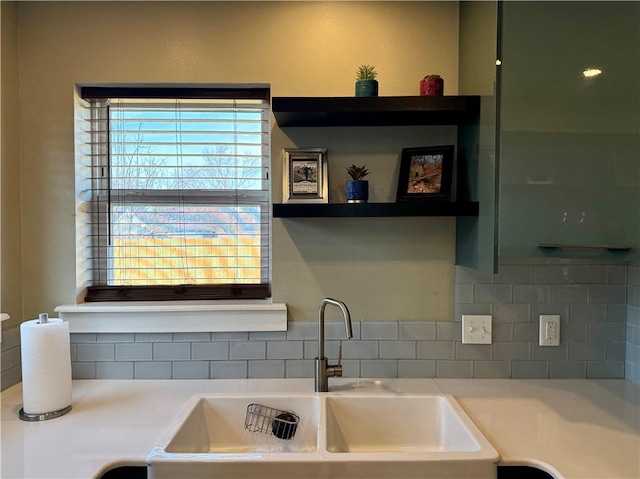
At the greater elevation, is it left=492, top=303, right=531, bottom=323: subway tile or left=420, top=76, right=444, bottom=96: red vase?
left=420, top=76, right=444, bottom=96: red vase

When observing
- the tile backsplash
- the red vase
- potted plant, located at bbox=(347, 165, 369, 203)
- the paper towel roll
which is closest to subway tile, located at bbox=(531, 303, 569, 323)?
the tile backsplash

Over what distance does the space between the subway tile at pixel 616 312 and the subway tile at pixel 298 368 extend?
1184mm

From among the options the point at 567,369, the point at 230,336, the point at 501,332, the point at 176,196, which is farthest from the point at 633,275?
the point at 176,196

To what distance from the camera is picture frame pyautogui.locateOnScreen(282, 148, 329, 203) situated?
63.1 inches

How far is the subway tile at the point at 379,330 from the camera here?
1655mm

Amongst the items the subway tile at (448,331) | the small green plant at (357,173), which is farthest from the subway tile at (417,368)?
the small green plant at (357,173)

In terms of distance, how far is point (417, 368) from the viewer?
165cm

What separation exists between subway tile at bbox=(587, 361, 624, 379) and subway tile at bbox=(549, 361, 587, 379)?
0.02 meters

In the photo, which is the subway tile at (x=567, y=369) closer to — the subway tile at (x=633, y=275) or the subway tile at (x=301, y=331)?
the subway tile at (x=633, y=275)

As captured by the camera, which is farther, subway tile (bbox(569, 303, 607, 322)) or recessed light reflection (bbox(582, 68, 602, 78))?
subway tile (bbox(569, 303, 607, 322))

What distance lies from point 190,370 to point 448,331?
103cm

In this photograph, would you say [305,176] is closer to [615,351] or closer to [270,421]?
[270,421]

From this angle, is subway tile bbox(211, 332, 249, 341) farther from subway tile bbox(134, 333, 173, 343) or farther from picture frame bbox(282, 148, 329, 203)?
picture frame bbox(282, 148, 329, 203)

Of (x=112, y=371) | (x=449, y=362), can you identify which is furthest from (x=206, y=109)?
(x=449, y=362)
